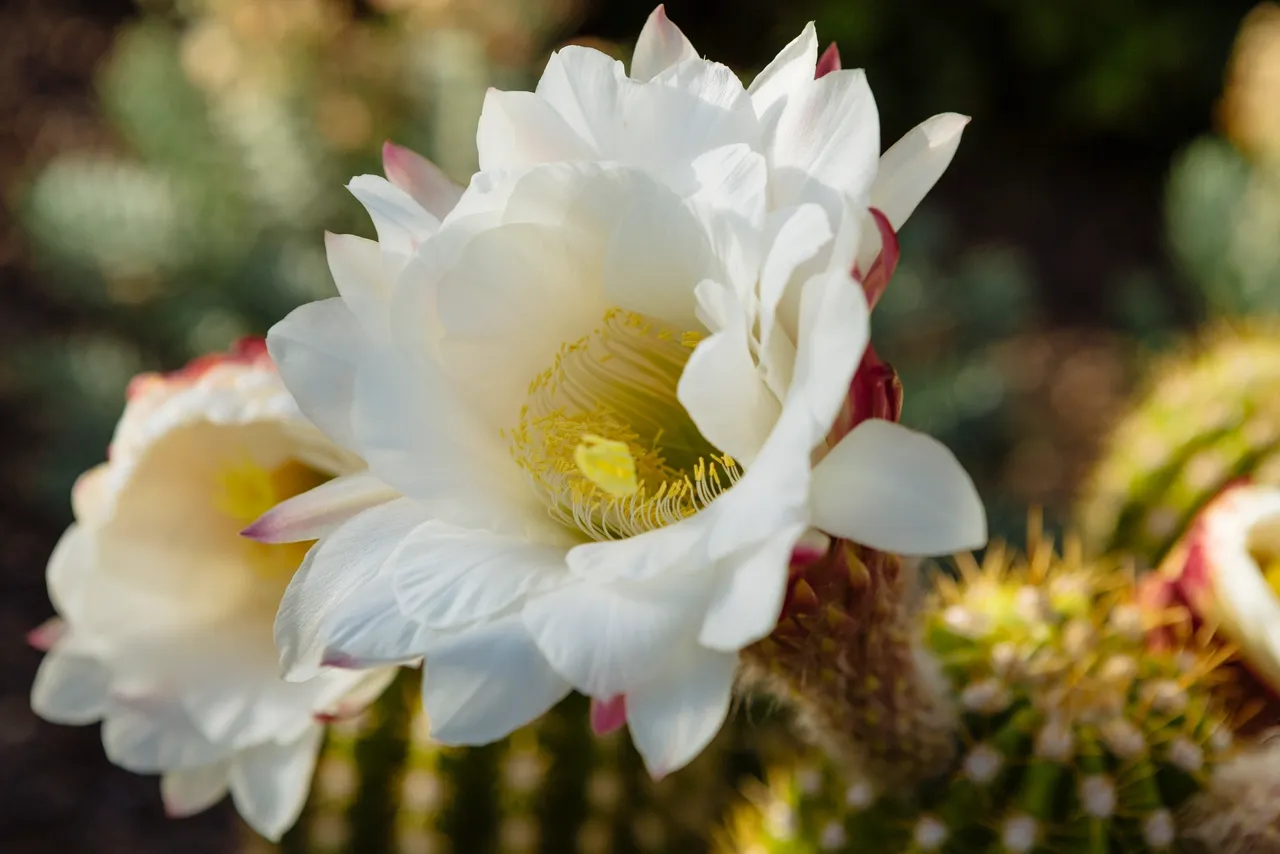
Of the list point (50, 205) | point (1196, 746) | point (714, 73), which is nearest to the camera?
point (714, 73)

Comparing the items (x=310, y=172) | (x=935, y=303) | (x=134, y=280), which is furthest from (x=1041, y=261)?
(x=134, y=280)

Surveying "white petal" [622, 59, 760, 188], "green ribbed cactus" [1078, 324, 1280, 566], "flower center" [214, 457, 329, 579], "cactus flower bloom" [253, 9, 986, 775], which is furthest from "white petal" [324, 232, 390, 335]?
"green ribbed cactus" [1078, 324, 1280, 566]

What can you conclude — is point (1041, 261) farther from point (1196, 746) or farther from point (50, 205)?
point (1196, 746)

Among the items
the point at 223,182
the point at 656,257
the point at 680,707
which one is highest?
the point at 656,257

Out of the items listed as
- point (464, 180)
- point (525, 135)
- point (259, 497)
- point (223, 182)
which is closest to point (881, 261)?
point (525, 135)

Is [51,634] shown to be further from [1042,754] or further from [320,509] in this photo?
[1042,754]

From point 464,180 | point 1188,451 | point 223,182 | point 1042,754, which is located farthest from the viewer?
point 223,182

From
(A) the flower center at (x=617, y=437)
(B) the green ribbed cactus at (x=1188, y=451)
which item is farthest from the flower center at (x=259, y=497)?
(B) the green ribbed cactus at (x=1188, y=451)

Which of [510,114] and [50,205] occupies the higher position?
[510,114]
